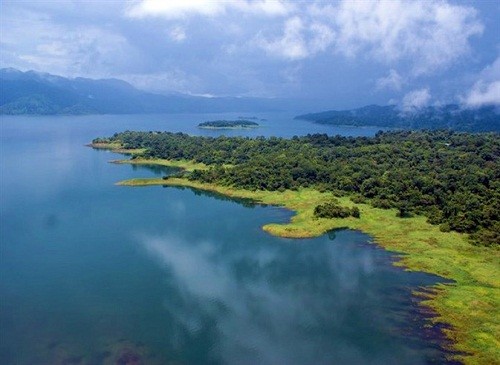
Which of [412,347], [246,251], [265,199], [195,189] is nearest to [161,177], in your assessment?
[195,189]

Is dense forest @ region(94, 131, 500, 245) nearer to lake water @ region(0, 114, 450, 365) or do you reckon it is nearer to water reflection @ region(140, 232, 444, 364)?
lake water @ region(0, 114, 450, 365)

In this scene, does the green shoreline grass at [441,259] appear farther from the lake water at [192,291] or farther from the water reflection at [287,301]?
the water reflection at [287,301]

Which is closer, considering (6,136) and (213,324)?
(213,324)

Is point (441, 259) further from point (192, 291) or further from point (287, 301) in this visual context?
point (192, 291)

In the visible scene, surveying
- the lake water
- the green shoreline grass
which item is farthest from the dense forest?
the lake water

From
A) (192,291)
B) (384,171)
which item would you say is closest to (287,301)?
(192,291)

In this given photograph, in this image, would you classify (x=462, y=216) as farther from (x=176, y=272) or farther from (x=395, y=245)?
(x=176, y=272)
